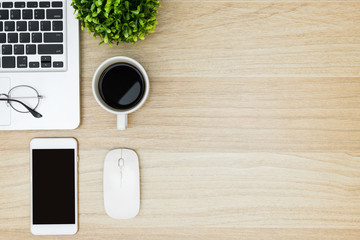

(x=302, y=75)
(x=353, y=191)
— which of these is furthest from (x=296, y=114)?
(x=353, y=191)

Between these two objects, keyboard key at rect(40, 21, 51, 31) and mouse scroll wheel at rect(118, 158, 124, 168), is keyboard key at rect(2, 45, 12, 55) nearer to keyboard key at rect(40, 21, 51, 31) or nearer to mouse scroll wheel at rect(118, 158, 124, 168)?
keyboard key at rect(40, 21, 51, 31)

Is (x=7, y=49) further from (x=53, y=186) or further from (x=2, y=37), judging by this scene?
(x=53, y=186)

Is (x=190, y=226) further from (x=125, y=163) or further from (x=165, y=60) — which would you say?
(x=165, y=60)

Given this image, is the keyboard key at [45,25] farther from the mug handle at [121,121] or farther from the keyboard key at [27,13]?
the mug handle at [121,121]

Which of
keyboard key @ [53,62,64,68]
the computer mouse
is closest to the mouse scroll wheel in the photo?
the computer mouse

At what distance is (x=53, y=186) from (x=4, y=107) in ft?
0.63

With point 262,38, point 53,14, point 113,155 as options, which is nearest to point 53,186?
point 113,155

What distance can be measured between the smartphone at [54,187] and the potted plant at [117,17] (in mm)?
243

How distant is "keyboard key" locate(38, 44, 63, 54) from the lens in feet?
2.18

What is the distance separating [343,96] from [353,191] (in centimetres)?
20

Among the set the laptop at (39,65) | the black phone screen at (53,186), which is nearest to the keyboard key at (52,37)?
the laptop at (39,65)

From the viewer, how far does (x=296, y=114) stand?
0.70 m

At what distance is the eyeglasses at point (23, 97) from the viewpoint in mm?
673

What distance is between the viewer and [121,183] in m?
0.68
